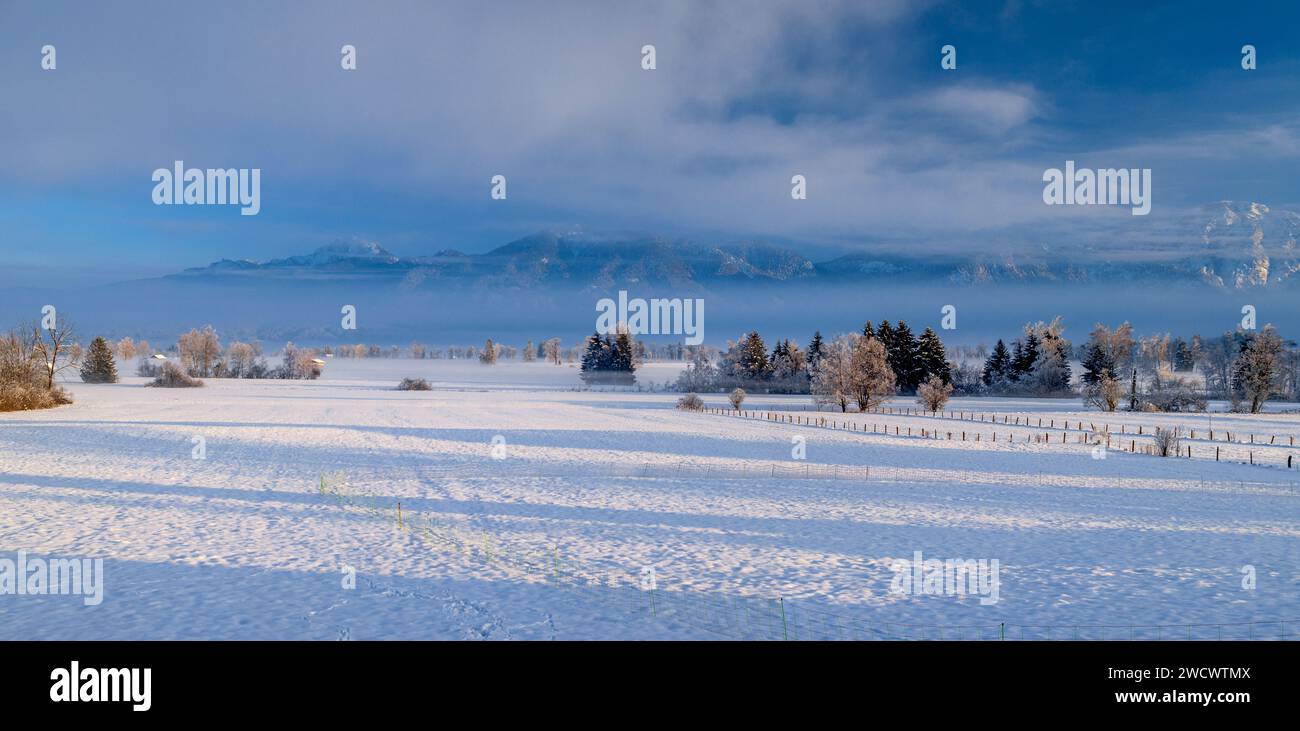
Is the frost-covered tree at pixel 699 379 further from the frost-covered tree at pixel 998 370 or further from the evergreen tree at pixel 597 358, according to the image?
the frost-covered tree at pixel 998 370

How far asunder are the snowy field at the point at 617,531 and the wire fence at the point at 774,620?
118 millimetres

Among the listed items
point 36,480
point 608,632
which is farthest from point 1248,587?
point 36,480

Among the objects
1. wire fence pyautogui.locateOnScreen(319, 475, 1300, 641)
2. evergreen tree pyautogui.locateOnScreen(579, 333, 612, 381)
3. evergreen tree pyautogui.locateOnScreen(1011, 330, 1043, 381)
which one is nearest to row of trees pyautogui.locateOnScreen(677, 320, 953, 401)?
evergreen tree pyautogui.locateOnScreen(1011, 330, 1043, 381)

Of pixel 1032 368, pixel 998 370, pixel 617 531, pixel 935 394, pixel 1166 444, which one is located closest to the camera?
pixel 617 531

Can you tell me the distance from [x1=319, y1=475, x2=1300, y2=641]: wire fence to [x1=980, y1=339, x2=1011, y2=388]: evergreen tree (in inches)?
4400

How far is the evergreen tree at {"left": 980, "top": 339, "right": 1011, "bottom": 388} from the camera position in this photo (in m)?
120

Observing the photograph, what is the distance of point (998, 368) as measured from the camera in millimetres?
121250

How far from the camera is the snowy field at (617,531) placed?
15.7 m

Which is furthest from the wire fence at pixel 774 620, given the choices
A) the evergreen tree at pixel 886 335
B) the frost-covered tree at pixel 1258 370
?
the evergreen tree at pixel 886 335

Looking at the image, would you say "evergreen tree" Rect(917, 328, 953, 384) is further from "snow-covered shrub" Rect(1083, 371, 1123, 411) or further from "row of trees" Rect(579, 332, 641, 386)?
"row of trees" Rect(579, 332, 641, 386)

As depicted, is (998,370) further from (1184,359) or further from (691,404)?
(1184,359)

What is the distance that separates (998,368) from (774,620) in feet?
385

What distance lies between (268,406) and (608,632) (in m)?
78.6

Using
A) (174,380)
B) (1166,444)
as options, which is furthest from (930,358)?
(174,380)
